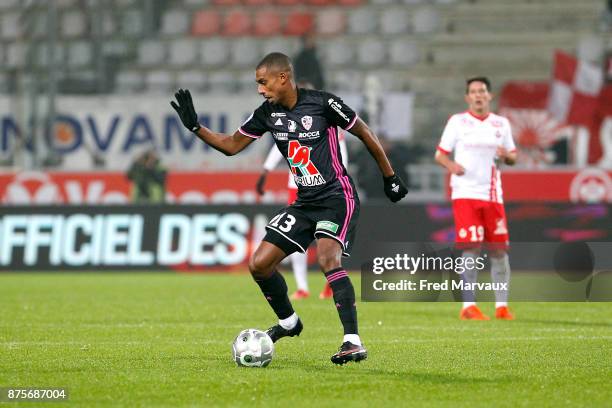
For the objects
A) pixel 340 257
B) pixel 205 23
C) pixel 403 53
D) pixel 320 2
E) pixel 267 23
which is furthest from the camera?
pixel 205 23

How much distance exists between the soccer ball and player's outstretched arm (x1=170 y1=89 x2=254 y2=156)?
1319 millimetres

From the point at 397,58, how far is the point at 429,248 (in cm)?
1506

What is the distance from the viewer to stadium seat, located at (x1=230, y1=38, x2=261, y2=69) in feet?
89.8

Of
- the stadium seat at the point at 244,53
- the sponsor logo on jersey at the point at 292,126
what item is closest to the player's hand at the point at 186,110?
the sponsor logo on jersey at the point at 292,126

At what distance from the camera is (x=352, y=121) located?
8.62 m

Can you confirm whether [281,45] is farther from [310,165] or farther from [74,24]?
[310,165]

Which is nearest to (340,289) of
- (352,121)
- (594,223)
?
(352,121)

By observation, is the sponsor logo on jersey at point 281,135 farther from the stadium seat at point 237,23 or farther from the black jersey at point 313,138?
the stadium seat at point 237,23

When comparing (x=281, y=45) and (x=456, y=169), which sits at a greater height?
(x=281, y=45)

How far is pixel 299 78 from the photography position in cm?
2162

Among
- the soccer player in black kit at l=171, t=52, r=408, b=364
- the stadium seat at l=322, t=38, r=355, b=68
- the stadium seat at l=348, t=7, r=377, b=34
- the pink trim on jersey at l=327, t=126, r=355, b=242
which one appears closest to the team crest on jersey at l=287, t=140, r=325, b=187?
the soccer player in black kit at l=171, t=52, r=408, b=364

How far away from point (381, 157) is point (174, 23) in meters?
20.6

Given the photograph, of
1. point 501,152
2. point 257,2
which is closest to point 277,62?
point 501,152

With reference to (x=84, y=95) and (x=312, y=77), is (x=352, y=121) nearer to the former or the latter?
(x=312, y=77)
